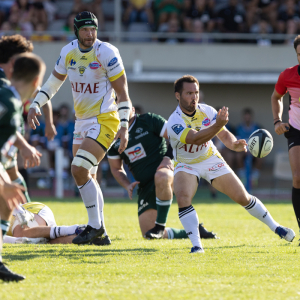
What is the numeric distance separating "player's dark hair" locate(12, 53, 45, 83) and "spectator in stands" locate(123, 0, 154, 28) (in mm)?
15789

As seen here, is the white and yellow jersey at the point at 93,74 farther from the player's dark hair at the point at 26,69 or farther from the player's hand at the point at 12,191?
the player's hand at the point at 12,191

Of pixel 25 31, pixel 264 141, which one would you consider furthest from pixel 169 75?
pixel 264 141

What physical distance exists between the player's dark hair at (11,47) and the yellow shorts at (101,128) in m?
1.59

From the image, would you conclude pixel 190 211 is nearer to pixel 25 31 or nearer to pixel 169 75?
pixel 169 75

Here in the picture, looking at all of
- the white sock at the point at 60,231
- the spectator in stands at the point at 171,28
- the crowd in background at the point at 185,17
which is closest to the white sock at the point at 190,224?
the white sock at the point at 60,231

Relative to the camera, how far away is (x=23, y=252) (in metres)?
5.37

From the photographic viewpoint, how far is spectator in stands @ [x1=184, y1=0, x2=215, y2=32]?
733 inches

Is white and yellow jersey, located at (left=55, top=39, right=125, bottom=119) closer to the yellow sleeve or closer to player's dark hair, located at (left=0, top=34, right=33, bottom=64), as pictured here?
the yellow sleeve

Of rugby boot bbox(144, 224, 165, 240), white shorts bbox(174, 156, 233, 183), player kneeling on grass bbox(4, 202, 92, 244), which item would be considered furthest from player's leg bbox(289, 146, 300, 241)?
player kneeling on grass bbox(4, 202, 92, 244)

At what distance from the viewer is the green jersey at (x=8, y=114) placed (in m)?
3.62

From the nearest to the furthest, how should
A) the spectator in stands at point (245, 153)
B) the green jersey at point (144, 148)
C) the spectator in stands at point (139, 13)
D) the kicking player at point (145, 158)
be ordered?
the kicking player at point (145, 158)
the green jersey at point (144, 148)
the spectator in stands at point (245, 153)
the spectator in stands at point (139, 13)

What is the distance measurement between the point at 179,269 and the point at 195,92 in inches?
93.1

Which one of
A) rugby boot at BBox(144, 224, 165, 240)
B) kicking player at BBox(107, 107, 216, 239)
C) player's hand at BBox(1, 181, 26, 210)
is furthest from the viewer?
kicking player at BBox(107, 107, 216, 239)

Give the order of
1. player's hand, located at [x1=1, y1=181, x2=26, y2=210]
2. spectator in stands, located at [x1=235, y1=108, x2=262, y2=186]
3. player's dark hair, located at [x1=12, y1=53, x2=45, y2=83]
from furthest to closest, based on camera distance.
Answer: spectator in stands, located at [x1=235, y1=108, x2=262, y2=186] < player's dark hair, located at [x1=12, y1=53, x2=45, y2=83] < player's hand, located at [x1=1, y1=181, x2=26, y2=210]
